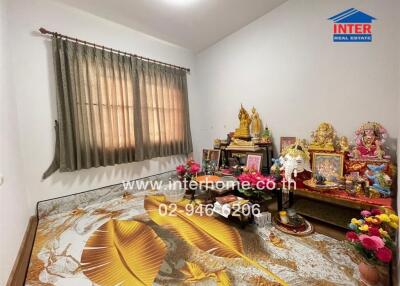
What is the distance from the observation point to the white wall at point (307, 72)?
5.44 ft

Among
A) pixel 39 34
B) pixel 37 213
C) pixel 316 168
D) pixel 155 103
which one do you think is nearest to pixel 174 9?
pixel 155 103

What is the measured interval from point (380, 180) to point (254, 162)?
1108 millimetres

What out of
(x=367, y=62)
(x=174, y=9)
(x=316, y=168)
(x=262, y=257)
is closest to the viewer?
(x=262, y=257)

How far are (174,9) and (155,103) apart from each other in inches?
46.2

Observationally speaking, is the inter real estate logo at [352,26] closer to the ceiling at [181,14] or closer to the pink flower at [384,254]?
the ceiling at [181,14]

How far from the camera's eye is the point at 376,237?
3.06ft

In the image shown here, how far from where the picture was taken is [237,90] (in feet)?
9.04

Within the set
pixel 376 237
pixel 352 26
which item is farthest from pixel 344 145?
pixel 352 26

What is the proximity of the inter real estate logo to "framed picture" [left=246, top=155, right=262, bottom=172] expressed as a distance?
1.45 m

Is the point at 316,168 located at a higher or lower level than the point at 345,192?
higher

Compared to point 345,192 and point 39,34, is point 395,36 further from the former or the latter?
point 39,34

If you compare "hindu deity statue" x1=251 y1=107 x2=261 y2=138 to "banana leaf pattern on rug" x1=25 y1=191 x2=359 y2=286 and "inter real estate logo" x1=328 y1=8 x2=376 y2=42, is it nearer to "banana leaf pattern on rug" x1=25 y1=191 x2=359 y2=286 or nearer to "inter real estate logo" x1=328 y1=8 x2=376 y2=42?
"inter real estate logo" x1=328 y1=8 x2=376 y2=42

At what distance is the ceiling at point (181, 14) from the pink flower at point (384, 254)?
→ 247cm

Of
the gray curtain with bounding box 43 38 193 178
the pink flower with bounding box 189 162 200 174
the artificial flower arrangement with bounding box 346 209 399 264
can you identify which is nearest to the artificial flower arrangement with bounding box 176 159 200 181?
the pink flower with bounding box 189 162 200 174
